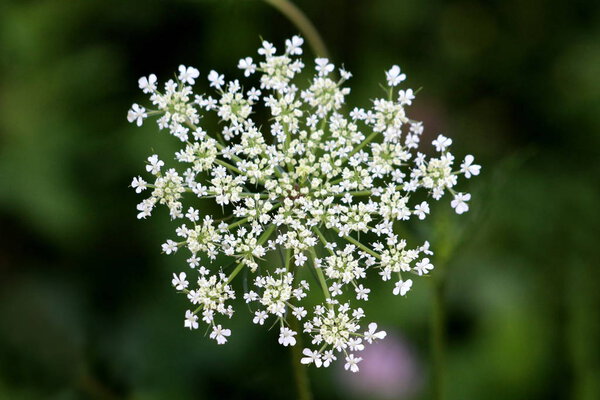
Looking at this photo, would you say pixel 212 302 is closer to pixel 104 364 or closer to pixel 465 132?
pixel 104 364

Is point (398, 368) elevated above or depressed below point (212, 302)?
above

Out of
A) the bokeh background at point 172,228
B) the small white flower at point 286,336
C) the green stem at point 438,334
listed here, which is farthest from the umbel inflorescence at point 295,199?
the bokeh background at point 172,228

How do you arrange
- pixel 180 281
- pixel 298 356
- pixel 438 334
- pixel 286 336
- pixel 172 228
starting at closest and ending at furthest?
pixel 286 336 → pixel 180 281 → pixel 298 356 → pixel 438 334 → pixel 172 228

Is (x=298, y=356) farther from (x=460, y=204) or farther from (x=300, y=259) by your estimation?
(x=460, y=204)

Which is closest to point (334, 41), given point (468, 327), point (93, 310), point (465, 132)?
point (465, 132)

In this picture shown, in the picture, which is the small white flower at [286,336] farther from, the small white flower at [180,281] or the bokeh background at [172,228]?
the bokeh background at [172,228]

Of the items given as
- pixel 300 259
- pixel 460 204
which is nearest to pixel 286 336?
pixel 300 259

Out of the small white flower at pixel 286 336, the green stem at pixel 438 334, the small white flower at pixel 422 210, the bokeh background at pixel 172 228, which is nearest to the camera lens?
the small white flower at pixel 286 336

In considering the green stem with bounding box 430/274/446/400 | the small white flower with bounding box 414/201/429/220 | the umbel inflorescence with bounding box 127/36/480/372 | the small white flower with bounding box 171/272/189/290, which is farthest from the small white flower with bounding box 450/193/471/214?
the small white flower with bounding box 171/272/189/290
